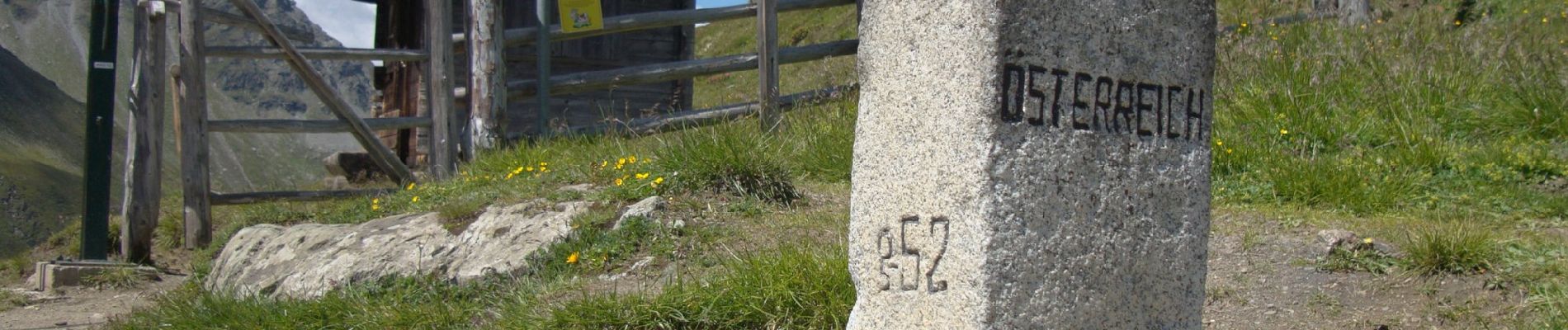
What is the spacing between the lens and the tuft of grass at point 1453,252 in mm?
4793

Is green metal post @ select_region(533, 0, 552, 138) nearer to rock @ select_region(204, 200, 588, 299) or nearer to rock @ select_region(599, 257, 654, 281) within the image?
rock @ select_region(204, 200, 588, 299)

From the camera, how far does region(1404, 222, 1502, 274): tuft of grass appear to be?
15.7 feet

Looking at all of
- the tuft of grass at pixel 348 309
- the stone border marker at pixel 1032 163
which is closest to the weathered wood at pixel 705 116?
the tuft of grass at pixel 348 309

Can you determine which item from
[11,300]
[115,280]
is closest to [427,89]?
[115,280]

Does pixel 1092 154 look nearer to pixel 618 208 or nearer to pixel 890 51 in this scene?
pixel 890 51

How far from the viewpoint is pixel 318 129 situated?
8.65m

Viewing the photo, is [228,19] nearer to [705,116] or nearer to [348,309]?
[705,116]

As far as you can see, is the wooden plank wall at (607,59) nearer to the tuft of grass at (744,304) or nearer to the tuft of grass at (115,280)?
the tuft of grass at (115,280)

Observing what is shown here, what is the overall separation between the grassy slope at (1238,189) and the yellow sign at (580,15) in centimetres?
A: 106

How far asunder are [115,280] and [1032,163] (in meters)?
6.23

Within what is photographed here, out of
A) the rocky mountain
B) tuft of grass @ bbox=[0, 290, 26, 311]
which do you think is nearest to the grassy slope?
tuft of grass @ bbox=[0, 290, 26, 311]

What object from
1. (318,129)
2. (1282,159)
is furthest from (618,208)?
(318,129)

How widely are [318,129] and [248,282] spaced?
2430 millimetres

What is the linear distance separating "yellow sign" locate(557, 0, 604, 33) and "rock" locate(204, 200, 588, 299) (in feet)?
7.72
